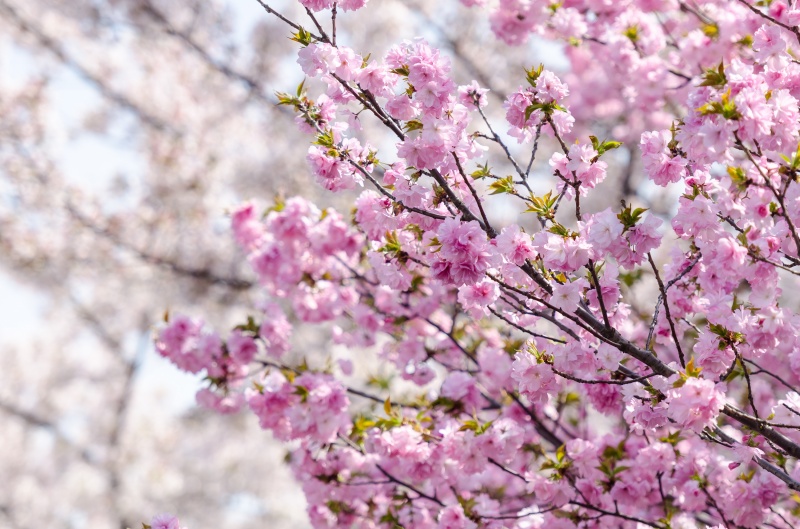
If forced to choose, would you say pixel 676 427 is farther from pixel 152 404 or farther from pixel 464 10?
pixel 152 404

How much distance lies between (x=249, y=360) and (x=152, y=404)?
12.0m

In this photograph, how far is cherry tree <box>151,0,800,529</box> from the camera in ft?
7.80

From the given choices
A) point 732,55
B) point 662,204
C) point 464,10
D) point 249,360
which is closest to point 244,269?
point 464,10

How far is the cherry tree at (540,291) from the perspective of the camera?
2.38 m

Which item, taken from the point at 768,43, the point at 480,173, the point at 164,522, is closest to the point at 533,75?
the point at 480,173

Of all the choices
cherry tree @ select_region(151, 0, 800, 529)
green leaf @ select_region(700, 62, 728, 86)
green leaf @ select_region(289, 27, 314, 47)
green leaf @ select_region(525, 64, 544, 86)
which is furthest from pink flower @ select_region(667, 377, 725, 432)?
green leaf @ select_region(289, 27, 314, 47)

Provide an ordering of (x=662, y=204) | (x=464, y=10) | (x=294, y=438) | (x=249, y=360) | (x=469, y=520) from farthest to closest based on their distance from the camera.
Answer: (x=464, y=10)
(x=662, y=204)
(x=249, y=360)
(x=294, y=438)
(x=469, y=520)

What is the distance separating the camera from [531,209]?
2510 mm

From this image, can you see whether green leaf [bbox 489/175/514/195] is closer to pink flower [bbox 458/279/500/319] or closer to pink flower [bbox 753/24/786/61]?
pink flower [bbox 458/279/500/319]

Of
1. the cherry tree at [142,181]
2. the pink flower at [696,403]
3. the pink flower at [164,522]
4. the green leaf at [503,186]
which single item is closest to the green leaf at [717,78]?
the green leaf at [503,186]

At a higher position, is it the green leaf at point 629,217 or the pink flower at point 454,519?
the green leaf at point 629,217

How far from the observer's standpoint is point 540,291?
2.57m

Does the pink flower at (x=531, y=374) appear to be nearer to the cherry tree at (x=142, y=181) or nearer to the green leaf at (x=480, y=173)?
the green leaf at (x=480, y=173)

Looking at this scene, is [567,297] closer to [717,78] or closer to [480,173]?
[480,173]
